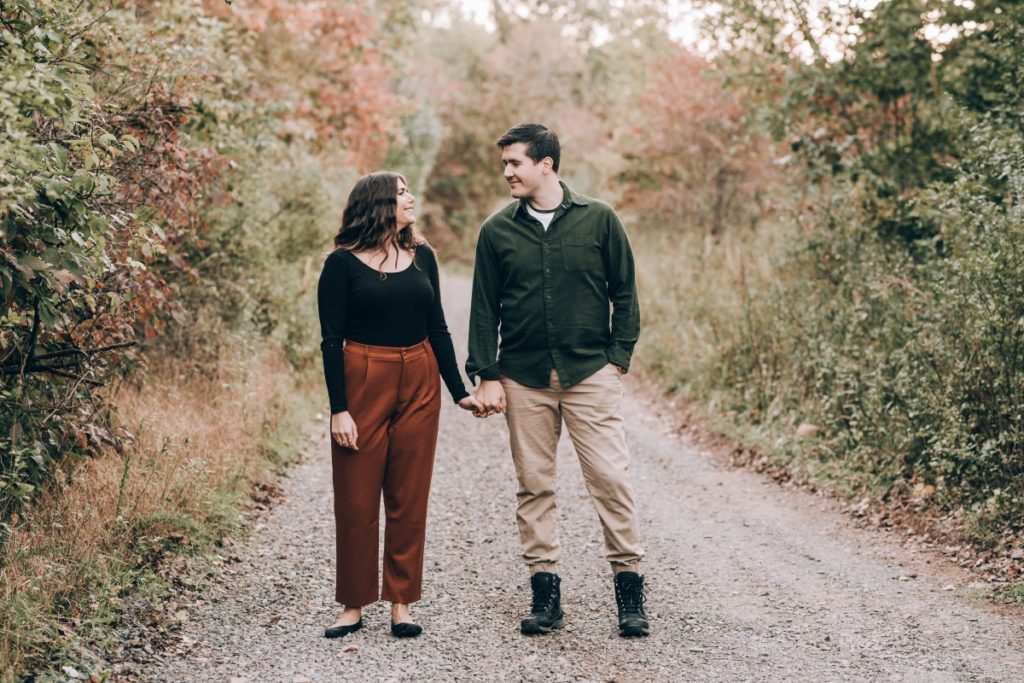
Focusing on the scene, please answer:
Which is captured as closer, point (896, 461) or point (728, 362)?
point (896, 461)

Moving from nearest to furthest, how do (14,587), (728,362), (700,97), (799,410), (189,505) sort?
1. (14,587)
2. (189,505)
3. (799,410)
4. (728,362)
5. (700,97)

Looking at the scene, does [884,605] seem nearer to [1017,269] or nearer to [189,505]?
[1017,269]

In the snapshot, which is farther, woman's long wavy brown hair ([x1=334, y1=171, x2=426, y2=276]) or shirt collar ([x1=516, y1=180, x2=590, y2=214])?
shirt collar ([x1=516, y1=180, x2=590, y2=214])

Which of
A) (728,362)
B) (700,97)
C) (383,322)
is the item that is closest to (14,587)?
(383,322)

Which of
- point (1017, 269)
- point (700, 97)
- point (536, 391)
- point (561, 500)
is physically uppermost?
point (700, 97)

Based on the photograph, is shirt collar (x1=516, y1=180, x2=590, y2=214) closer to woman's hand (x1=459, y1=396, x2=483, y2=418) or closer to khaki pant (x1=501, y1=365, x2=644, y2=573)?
khaki pant (x1=501, y1=365, x2=644, y2=573)

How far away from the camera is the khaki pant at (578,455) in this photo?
4.76 metres

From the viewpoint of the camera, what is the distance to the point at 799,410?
9055 mm

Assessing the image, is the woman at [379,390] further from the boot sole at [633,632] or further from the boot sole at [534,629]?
the boot sole at [633,632]

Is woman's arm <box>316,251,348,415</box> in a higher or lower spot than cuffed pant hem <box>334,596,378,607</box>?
higher

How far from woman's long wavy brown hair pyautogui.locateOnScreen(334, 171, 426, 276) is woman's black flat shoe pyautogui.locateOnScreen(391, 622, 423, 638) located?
69.4 inches

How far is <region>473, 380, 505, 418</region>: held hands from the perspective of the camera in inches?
187

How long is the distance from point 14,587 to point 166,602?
885 millimetres

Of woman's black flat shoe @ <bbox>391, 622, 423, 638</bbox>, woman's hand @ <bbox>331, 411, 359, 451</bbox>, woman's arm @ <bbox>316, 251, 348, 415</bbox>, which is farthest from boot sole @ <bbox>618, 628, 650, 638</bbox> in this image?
woman's arm @ <bbox>316, 251, 348, 415</bbox>
